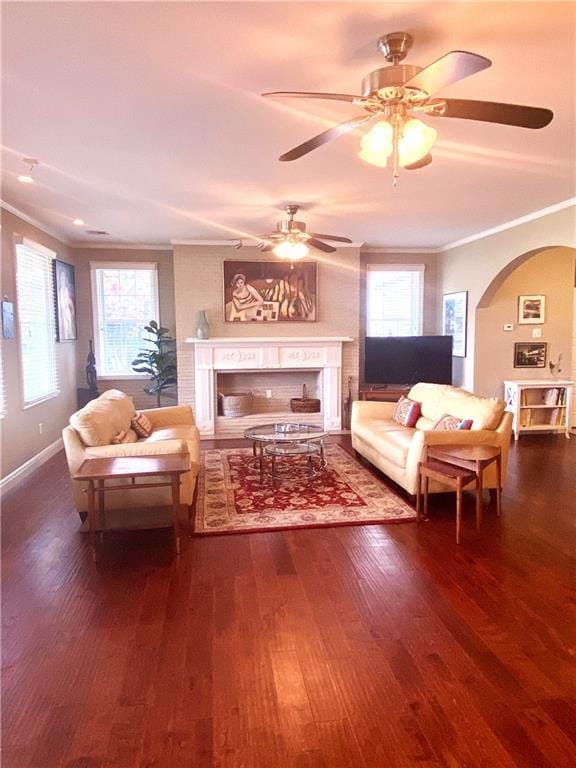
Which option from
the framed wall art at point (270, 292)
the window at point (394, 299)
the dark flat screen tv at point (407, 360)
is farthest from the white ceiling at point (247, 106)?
the window at point (394, 299)

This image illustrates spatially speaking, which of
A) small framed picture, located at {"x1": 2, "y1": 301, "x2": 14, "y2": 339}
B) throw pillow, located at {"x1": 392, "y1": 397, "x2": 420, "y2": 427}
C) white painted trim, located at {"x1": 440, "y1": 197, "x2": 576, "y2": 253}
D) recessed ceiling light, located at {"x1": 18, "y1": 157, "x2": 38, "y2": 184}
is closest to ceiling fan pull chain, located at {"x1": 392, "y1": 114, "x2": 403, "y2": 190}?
recessed ceiling light, located at {"x1": 18, "y1": 157, "x2": 38, "y2": 184}

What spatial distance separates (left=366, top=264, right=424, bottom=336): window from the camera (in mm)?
7660

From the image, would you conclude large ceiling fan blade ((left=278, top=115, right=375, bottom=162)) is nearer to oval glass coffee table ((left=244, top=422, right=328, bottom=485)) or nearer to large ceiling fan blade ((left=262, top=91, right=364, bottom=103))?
large ceiling fan blade ((left=262, top=91, right=364, bottom=103))

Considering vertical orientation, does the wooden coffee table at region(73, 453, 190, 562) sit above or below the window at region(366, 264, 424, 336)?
below

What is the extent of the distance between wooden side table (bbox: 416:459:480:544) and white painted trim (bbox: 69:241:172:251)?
512 cm

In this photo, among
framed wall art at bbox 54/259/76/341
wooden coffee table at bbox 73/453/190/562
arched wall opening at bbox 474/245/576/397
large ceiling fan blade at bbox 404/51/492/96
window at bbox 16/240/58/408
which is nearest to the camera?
large ceiling fan blade at bbox 404/51/492/96

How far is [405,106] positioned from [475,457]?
237cm

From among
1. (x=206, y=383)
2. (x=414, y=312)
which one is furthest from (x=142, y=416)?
(x=414, y=312)

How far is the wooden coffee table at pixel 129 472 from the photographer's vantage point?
3123 millimetres

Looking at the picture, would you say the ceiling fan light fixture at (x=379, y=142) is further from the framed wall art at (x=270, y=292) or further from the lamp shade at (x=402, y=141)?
the framed wall art at (x=270, y=292)

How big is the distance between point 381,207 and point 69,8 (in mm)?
3669

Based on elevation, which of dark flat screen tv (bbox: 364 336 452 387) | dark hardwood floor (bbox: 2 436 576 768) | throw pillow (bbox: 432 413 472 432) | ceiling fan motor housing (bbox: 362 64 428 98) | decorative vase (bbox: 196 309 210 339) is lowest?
dark hardwood floor (bbox: 2 436 576 768)

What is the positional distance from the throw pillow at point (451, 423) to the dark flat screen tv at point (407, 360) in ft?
8.70

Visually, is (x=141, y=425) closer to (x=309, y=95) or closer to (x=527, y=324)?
(x=309, y=95)
